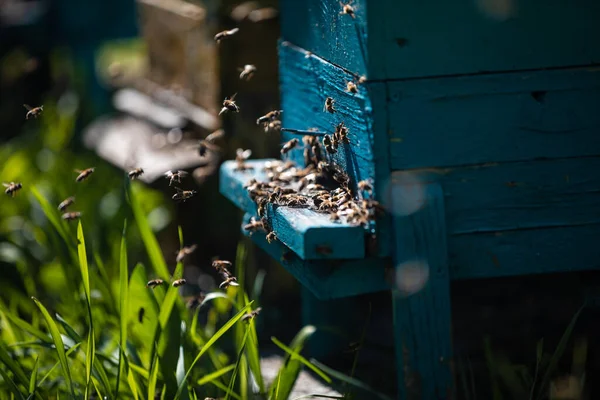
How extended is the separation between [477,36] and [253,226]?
853 mm

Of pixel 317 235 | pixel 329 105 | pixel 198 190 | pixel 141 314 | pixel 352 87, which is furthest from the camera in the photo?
pixel 198 190

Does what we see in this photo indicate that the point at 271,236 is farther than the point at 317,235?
Yes

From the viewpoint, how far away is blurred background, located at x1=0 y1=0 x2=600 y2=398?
316 cm

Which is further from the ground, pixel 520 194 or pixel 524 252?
pixel 520 194

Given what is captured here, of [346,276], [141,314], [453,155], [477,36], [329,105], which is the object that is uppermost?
[477,36]

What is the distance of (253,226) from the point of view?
248cm

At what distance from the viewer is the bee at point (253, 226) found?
246cm

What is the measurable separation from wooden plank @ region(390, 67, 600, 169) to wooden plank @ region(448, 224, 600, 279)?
0.67 feet

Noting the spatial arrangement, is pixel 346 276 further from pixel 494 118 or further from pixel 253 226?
pixel 494 118

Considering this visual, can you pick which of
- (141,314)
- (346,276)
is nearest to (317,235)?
(346,276)

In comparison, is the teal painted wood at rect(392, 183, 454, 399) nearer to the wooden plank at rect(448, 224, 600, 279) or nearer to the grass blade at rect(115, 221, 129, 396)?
the wooden plank at rect(448, 224, 600, 279)

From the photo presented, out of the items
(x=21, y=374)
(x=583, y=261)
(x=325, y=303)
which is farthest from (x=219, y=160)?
(x=583, y=261)

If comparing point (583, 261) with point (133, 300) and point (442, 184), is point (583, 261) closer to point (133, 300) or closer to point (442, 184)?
point (442, 184)

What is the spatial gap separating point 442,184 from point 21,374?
4.07ft
